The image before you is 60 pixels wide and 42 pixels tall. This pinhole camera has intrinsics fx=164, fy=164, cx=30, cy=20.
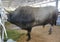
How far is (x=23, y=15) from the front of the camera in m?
1.12

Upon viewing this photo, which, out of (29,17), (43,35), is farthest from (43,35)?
(29,17)

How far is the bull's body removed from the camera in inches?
43.9

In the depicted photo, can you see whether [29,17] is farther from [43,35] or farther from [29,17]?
[43,35]

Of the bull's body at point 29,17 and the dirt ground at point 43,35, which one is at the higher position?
the bull's body at point 29,17

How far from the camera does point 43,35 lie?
3.90ft

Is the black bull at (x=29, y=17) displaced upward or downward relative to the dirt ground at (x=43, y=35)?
upward

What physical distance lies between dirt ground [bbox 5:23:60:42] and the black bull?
0.11 feet

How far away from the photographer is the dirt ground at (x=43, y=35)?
116 cm

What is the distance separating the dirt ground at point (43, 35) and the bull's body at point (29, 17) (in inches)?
1.6

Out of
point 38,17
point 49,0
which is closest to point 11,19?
point 38,17

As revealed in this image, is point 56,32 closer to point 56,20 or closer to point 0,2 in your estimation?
point 56,20

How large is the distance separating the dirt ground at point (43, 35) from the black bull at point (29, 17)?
3cm

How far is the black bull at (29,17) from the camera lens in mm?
1111

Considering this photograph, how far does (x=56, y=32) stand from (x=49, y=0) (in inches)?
9.4
